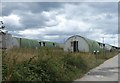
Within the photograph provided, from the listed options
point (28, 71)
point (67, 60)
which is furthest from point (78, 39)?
point (28, 71)

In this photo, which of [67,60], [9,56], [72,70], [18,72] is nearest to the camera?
[18,72]

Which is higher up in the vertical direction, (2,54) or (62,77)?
(2,54)

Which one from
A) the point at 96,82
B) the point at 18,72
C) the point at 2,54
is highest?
the point at 2,54

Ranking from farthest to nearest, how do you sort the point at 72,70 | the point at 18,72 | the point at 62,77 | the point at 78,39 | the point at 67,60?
the point at 78,39 < the point at 67,60 < the point at 72,70 < the point at 62,77 < the point at 18,72

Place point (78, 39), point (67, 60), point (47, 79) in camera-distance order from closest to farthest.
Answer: point (47, 79), point (67, 60), point (78, 39)

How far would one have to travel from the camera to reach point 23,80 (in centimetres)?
973

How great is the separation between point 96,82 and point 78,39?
31932mm

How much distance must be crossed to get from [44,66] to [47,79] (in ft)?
2.86

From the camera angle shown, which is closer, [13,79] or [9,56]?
[13,79]

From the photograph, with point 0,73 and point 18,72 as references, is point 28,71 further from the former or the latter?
point 0,73

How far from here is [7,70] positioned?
9.54 meters

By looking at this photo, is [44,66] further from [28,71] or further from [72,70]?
[72,70]

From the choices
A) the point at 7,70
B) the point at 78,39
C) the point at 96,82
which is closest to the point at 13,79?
the point at 7,70

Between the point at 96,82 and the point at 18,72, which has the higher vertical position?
the point at 18,72
